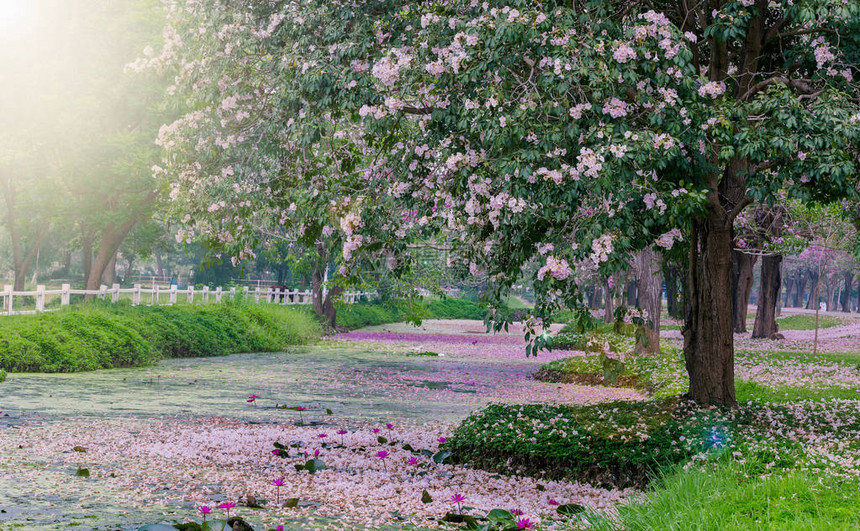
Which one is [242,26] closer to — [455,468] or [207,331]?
[455,468]

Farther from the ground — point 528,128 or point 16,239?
point 528,128

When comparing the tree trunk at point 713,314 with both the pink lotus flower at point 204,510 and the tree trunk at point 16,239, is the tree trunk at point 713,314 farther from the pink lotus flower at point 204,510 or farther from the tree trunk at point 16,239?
the tree trunk at point 16,239

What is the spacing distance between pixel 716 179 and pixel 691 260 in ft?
4.29

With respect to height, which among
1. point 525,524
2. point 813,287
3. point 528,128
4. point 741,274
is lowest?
point 525,524

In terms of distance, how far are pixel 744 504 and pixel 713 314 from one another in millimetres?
5105

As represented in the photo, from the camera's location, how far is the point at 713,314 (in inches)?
435

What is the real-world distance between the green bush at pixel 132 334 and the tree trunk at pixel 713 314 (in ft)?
44.9

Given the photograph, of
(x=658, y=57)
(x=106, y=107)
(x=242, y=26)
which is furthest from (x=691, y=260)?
(x=106, y=107)

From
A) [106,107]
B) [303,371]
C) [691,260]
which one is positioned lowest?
[303,371]

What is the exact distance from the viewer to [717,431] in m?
9.22

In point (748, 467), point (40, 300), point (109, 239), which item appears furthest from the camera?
point (109, 239)

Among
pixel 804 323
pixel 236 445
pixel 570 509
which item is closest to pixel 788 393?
pixel 570 509

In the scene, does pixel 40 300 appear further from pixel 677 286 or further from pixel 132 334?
pixel 677 286

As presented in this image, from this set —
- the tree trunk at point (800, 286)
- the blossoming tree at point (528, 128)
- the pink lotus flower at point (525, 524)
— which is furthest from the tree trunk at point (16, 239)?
the tree trunk at point (800, 286)
